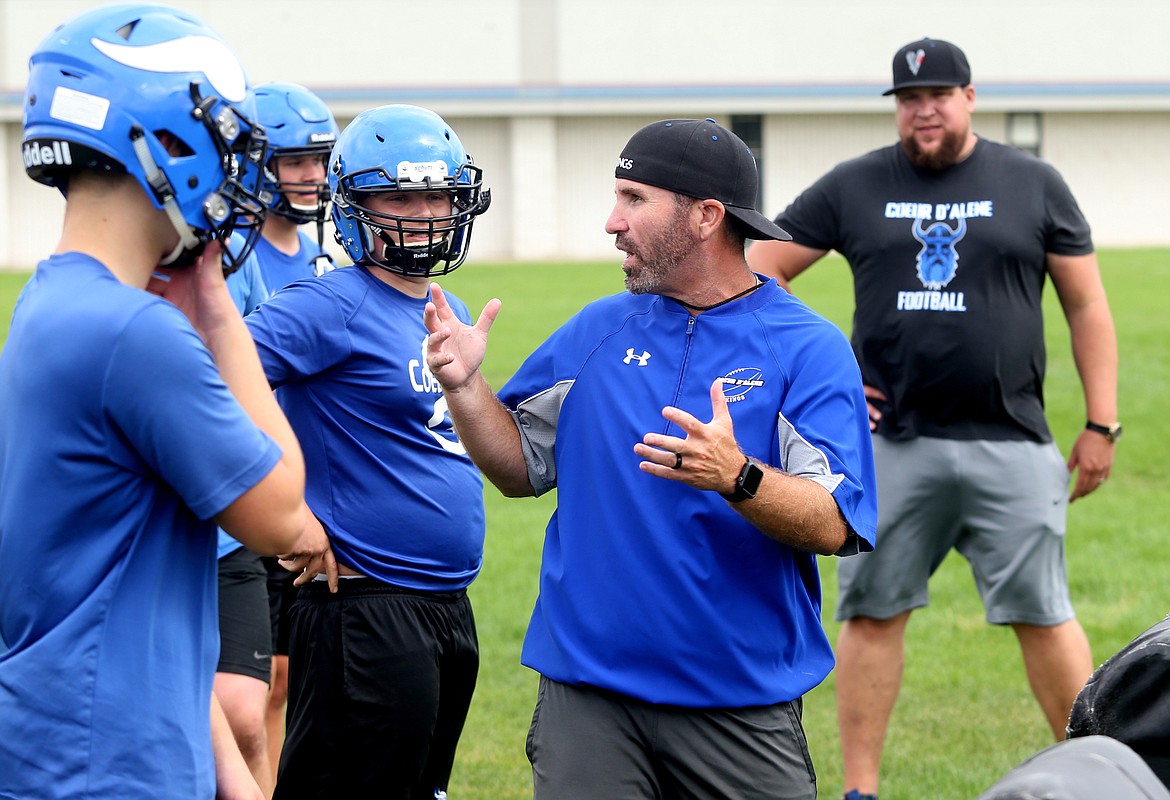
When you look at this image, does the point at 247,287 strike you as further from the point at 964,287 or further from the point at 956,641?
the point at 956,641

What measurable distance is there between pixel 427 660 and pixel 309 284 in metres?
1.13

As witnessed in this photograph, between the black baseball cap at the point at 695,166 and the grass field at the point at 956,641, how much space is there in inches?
107

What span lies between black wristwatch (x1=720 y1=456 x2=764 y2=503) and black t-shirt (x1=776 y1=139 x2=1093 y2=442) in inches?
109

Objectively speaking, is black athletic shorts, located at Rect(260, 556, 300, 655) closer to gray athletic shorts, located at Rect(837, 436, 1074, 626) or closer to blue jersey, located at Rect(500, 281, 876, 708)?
blue jersey, located at Rect(500, 281, 876, 708)

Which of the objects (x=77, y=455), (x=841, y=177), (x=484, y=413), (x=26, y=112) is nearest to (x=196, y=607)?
(x=77, y=455)

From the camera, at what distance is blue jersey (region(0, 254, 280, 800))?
2.32 meters

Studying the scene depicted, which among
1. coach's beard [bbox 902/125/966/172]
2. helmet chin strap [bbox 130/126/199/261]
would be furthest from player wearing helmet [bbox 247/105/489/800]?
coach's beard [bbox 902/125/966/172]

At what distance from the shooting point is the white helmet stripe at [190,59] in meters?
2.44

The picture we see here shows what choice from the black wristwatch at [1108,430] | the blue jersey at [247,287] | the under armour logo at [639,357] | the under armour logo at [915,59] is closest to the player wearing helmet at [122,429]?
the under armour logo at [639,357]

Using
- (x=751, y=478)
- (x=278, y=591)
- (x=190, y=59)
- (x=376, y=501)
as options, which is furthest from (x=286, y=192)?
(x=190, y=59)

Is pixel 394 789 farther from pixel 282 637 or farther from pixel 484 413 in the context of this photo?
pixel 282 637

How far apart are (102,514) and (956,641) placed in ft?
19.5

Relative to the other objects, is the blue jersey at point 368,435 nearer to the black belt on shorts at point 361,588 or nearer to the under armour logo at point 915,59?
the black belt on shorts at point 361,588

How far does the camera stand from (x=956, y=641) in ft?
24.8
